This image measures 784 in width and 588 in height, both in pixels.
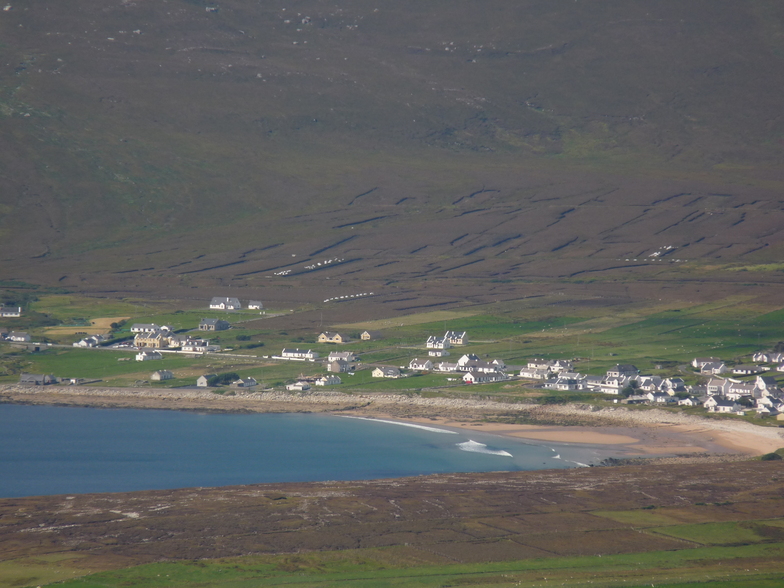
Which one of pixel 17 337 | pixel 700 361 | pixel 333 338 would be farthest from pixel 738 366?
pixel 17 337

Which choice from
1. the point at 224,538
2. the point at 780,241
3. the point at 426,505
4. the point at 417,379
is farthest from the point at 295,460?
the point at 780,241

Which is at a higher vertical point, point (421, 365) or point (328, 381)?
point (421, 365)

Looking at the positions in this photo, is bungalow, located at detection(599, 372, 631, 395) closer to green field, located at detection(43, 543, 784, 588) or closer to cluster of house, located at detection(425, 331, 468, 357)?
cluster of house, located at detection(425, 331, 468, 357)

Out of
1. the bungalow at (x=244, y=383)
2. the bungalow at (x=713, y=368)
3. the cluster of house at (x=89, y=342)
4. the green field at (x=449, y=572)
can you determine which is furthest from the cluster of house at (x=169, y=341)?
the green field at (x=449, y=572)

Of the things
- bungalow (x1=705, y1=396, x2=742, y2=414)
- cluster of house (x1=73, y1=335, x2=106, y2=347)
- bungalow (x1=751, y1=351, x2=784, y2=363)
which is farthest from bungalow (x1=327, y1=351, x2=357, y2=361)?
bungalow (x1=751, y1=351, x2=784, y2=363)

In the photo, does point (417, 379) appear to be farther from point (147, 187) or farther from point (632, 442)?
point (147, 187)

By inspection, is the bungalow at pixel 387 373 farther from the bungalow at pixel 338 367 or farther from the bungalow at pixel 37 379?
the bungalow at pixel 37 379

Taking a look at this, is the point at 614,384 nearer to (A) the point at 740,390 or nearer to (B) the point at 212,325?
(A) the point at 740,390
